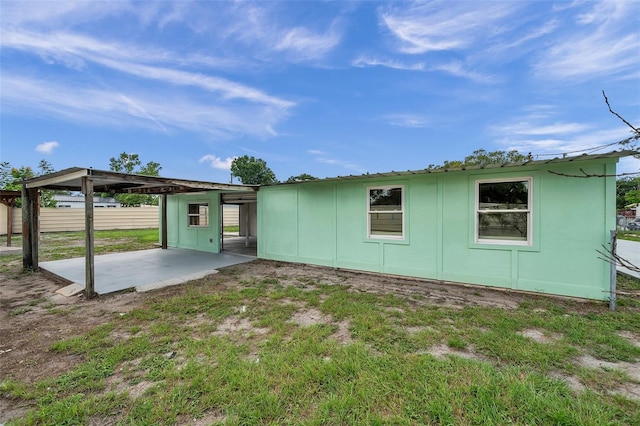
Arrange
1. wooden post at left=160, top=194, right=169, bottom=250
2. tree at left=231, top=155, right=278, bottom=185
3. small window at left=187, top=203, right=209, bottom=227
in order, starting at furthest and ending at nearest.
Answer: tree at left=231, top=155, right=278, bottom=185 → wooden post at left=160, top=194, right=169, bottom=250 → small window at left=187, top=203, right=209, bottom=227

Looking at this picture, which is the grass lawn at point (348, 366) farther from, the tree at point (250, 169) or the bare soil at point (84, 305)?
the tree at point (250, 169)

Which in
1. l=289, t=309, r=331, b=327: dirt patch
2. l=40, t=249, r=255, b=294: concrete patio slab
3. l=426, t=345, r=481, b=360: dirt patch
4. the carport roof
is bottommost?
l=289, t=309, r=331, b=327: dirt patch

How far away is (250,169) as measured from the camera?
151 ft

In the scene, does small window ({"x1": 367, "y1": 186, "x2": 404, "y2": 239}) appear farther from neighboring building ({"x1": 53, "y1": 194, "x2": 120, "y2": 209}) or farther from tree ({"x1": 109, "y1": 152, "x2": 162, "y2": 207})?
neighboring building ({"x1": 53, "y1": 194, "x2": 120, "y2": 209})

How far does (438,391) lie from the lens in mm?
2465

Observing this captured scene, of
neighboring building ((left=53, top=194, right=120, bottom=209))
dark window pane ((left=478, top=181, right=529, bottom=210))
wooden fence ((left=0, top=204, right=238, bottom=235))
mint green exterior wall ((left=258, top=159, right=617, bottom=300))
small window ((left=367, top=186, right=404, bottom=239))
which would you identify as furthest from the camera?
neighboring building ((left=53, top=194, right=120, bottom=209))

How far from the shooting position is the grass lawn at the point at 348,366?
89.9 inches

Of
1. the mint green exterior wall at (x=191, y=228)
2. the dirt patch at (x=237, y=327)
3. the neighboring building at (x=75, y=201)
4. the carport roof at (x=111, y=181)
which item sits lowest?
the dirt patch at (x=237, y=327)

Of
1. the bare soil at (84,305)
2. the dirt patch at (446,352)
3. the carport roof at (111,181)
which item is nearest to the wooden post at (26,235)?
the bare soil at (84,305)

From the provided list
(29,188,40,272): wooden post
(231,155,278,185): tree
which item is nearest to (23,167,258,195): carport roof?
(29,188,40,272): wooden post

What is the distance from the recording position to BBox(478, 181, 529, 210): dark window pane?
17.4 ft

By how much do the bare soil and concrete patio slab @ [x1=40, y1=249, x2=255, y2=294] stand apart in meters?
0.42

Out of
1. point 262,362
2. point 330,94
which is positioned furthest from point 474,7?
point 330,94

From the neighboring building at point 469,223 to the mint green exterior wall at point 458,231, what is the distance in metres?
0.02
